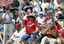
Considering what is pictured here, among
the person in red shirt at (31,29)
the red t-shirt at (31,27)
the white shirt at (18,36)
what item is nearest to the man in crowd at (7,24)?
the white shirt at (18,36)

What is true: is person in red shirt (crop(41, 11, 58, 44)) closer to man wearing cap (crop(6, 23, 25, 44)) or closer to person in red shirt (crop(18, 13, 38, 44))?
person in red shirt (crop(18, 13, 38, 44))

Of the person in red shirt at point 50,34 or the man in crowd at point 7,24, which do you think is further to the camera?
the man in crowd at point 7,24

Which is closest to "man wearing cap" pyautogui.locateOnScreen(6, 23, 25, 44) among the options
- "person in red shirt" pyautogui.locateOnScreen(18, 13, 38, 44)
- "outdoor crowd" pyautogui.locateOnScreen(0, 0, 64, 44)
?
"outdoor crowd" pyautogui.locateOnScreen(0, 0, 64, 44)

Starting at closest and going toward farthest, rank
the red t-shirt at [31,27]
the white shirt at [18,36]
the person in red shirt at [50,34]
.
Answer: the person in red shirt at [50,34], the red t-shirt at [31,27], the white shirt at [18,36]

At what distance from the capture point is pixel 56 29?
8.97 m

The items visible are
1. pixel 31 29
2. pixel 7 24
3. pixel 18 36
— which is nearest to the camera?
pixel 31 29

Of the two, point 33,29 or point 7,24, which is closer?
point 33,29

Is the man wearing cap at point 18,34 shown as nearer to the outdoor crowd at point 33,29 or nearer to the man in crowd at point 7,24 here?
the outdoor crowd at point 33,29

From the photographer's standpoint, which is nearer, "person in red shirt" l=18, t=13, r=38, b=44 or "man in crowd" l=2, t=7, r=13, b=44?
"person in red shirt" l=18, t=13, r=38, b=44

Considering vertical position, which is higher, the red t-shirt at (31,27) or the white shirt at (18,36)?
the red t-shirt at (31,27)

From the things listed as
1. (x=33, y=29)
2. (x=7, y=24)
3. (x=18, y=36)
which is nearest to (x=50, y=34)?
(x=33, y=29)

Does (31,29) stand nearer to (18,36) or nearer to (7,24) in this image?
(18,36)

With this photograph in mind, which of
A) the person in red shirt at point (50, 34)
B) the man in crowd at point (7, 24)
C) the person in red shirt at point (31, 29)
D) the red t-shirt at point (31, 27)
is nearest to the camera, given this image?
the person in red shirt at point (50, 34)

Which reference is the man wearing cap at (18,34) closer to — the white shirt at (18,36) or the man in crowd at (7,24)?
the white shirt at (18,36)
